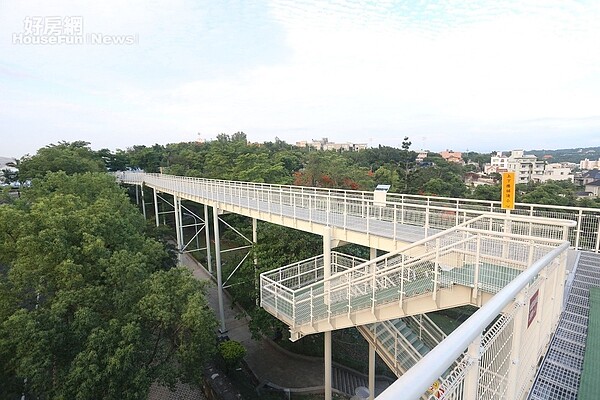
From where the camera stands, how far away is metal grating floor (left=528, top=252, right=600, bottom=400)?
298cm

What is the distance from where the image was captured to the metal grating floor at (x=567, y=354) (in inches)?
117

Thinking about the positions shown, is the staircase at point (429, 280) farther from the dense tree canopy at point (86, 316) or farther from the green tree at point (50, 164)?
the green tree at point (50, 164)

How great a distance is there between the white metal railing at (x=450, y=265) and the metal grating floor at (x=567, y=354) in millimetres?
771

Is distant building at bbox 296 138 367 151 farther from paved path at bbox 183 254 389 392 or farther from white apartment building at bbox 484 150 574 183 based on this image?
paved path at bbox 183 254 389 392

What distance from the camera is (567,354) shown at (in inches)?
137

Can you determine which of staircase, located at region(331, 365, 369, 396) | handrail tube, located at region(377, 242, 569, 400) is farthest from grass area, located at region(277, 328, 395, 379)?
handrail tube, located at region(377, 242, 569, 400)

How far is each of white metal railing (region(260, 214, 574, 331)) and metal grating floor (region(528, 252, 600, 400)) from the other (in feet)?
2.53

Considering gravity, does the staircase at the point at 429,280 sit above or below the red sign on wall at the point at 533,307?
below

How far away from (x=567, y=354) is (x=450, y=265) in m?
2.54

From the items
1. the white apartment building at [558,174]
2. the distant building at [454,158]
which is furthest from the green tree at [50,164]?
the distant building at [454,158]

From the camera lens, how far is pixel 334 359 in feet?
45.7

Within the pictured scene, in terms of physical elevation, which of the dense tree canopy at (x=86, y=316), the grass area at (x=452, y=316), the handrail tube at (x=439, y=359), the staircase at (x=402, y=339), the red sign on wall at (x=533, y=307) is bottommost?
the grass area at (x=452, y=316)

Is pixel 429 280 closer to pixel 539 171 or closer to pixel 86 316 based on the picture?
pixel 86 316

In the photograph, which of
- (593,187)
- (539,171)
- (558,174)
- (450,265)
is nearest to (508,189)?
(450,265)
